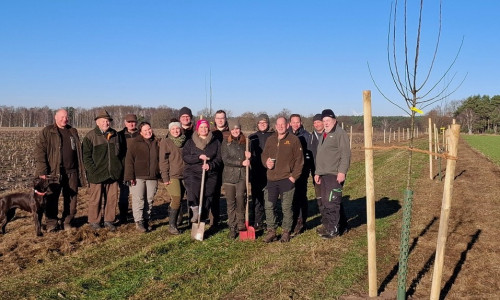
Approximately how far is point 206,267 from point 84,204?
5882mm

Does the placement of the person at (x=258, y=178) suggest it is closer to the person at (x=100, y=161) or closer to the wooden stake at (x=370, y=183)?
the person at (x=100, y=161)

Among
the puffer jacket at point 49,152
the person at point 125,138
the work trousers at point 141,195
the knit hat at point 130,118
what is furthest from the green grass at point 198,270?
the knit hat at point 130,118

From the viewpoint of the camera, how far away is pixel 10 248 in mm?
6703

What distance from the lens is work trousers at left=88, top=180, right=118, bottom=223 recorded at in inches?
306

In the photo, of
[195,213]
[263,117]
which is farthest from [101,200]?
[263,117]

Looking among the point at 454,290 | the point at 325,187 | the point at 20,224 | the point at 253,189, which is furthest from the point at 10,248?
the point at 454,290

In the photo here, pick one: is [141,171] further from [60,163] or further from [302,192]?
[302,192]

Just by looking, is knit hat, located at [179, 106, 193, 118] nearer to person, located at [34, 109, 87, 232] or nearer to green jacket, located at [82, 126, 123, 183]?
green jacket, located at [82, 126, 123, 183]

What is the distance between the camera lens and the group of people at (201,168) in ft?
22.9

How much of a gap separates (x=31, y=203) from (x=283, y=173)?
4620mm

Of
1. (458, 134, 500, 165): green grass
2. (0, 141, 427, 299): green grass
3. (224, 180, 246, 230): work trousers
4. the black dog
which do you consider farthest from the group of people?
(458, 134, 500, 165): green grass

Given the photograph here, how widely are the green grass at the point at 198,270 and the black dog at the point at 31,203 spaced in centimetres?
138

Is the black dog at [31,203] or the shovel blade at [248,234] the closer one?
the shovel blade at [248,234]

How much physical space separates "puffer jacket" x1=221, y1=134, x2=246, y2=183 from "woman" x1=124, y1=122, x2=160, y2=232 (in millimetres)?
1456
